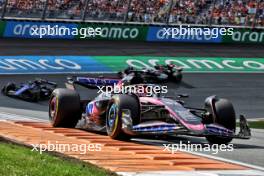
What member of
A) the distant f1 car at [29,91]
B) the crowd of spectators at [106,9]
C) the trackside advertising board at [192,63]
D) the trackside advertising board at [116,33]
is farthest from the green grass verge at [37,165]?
the crowd of spectators at [106,9]

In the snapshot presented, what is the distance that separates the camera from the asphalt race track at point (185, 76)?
87.0 feet

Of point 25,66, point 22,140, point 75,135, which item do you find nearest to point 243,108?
point 25,66

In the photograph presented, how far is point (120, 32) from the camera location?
3644 centimetres

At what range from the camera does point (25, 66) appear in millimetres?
31078

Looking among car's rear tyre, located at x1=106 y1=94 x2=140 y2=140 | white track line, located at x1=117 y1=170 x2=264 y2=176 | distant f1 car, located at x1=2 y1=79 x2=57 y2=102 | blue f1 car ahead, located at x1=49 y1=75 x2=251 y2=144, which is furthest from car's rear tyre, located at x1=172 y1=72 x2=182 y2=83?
white track line, located at x1=117 y1=170 x2=264 y2=176

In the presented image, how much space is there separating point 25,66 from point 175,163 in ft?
73.7

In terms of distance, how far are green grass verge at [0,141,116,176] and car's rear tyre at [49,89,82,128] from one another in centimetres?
581

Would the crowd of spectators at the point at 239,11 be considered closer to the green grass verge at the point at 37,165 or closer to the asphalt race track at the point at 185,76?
the asphalt race track at the point at 185,76

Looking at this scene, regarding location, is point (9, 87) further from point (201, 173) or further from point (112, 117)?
point (201, 173)

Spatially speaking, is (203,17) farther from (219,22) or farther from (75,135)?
(75,135)

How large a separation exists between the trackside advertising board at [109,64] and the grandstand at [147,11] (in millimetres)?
2534

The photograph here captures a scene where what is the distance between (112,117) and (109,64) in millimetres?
19926

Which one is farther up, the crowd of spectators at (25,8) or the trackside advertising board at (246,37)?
the crowd of spectators at (25,8)

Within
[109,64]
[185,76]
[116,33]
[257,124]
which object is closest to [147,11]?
[116,33]
